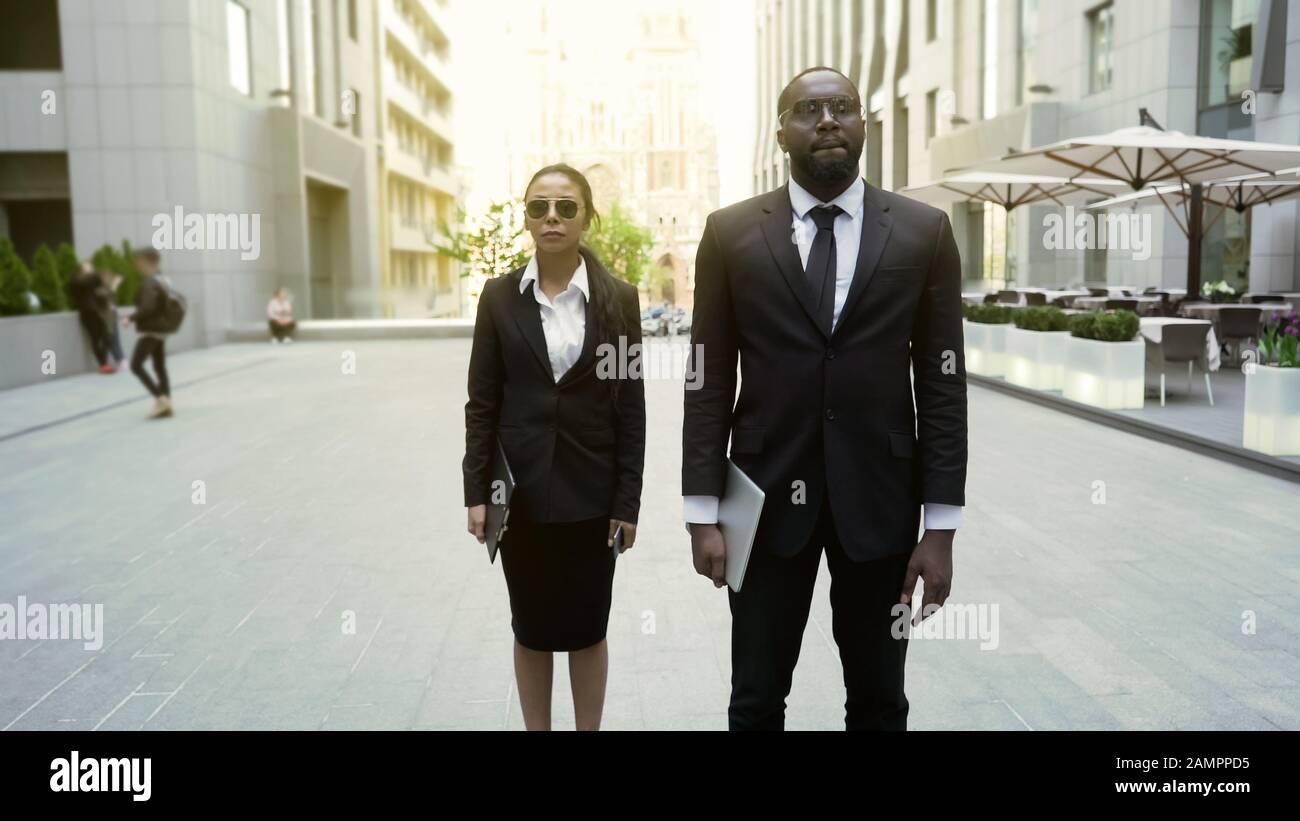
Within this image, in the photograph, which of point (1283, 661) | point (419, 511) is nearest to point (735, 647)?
point (1283, 661)

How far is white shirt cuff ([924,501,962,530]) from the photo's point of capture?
2822mm

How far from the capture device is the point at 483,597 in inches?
234

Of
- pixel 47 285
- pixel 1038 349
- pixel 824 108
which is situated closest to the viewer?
pixel 824 108

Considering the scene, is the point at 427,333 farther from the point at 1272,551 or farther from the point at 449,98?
the point at 449,98

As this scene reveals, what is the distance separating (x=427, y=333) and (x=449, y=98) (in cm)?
4387

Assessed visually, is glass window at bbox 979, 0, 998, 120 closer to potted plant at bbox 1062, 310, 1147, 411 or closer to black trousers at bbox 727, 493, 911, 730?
potted plant at bbox 1062, 310, 1147, 411

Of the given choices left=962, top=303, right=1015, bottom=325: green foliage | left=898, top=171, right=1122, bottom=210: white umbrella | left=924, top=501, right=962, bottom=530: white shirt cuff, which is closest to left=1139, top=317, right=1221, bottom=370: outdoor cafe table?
left=962, top=303, right=1015, bottom=325: green foliage

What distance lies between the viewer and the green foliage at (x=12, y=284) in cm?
1739

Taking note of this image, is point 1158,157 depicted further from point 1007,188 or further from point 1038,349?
point 1007,188

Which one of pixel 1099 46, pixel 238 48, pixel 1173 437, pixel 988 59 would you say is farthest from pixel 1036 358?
pixel 238 48

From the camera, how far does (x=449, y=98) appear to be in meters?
70.8

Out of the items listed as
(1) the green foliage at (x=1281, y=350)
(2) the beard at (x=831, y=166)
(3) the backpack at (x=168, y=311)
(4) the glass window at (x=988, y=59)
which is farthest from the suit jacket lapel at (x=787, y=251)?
(4) the glass window at (x=988, y=59)

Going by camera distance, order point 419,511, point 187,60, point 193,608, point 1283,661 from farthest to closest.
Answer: point 187,60 → point 419,511 → point 193,608 → point 1283,661

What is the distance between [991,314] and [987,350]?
75 centimetres
